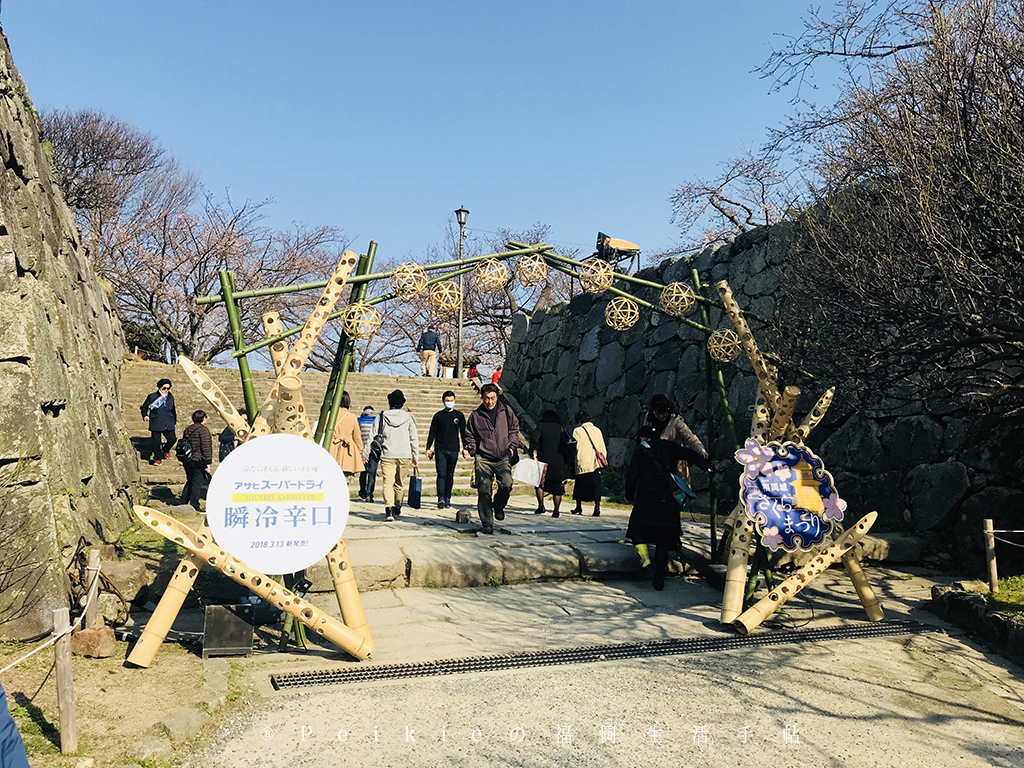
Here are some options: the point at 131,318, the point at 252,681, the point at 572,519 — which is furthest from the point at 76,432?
the point at 131,318

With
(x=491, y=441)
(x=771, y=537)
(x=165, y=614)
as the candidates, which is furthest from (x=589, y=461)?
(x=165, y=614)

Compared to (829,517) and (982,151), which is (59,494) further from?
(982,151)

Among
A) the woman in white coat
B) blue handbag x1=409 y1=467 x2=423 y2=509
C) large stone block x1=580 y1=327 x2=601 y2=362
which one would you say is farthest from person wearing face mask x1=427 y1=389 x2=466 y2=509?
large stone block x1=580 y1=327 x2=601 y2=362

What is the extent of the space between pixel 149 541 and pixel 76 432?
1.62 m

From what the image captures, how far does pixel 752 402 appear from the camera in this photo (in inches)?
471

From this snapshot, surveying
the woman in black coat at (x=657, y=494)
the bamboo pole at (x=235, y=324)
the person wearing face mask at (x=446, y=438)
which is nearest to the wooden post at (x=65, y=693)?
the bamboo pole at (x=235, y=324)

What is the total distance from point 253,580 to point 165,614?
1.98 ft

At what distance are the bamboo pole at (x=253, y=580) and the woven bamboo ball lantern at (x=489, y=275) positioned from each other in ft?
9.18

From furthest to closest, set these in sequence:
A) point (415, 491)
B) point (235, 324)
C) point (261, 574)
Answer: point (415, 491) → point (235, 324) → point (261, 574)

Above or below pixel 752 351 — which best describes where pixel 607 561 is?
below

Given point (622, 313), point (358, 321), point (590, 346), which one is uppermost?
point (590, 346)

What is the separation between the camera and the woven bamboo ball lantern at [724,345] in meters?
6.77

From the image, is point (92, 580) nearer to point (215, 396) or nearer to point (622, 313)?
point (215, 396)

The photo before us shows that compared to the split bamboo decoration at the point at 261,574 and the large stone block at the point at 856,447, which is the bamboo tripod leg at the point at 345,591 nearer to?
the split bamboo decoration at the point at 261,574
